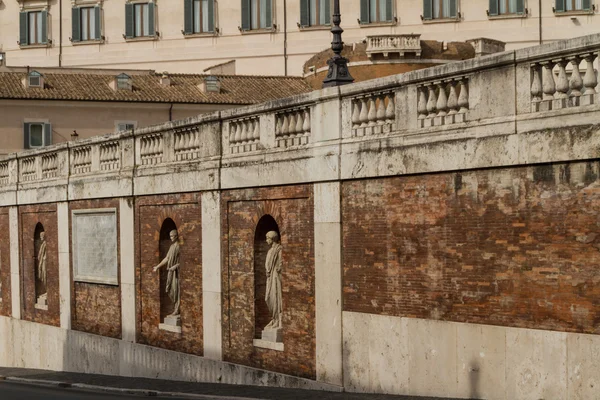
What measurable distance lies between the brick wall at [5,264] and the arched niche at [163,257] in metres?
9.69

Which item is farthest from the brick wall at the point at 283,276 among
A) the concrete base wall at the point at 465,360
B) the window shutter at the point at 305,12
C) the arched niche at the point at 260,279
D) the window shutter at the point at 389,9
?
the window shutter at the point at 305,12

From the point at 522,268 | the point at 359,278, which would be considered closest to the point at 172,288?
the point at 359,278

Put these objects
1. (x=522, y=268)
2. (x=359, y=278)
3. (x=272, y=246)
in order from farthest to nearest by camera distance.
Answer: (x=272, y=246) < (x=359, y=278) < (x=522, y=268)

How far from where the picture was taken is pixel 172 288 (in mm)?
22953

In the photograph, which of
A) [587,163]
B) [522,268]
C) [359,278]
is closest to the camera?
[587,163]

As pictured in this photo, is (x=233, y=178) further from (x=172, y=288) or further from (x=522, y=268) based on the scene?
(x=522, y=268)

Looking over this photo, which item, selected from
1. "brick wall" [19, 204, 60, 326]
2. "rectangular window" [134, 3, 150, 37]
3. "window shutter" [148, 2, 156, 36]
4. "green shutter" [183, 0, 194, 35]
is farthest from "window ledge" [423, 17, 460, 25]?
"brick wall" [19, 204, 60, 326]

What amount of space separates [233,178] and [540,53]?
752cm

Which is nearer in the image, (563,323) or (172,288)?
(563,323)

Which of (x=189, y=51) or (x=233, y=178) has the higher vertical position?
(x=189, y=51)

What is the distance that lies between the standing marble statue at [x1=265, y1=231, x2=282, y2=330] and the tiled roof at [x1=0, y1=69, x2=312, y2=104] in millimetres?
38871

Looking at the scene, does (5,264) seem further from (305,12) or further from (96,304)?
(305,12)

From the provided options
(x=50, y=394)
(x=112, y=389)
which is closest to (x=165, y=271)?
(x=112, y=389)

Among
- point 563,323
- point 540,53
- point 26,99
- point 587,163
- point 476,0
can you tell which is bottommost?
point 563,323
